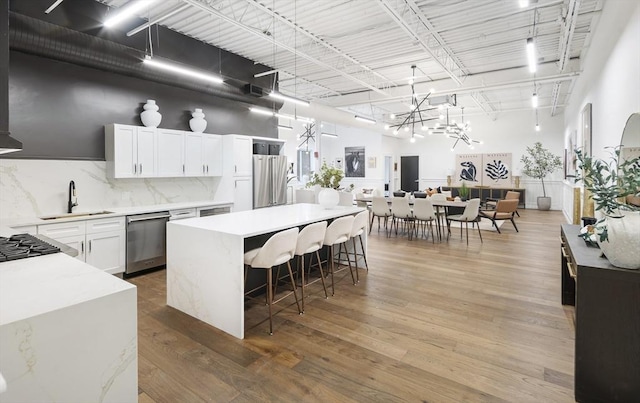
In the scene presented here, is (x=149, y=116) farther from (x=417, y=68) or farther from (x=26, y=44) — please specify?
(x=417, y=68)

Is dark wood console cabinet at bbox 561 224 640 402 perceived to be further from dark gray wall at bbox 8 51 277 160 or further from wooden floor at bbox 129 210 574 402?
dark gray wall at bbox 8 51 277 160

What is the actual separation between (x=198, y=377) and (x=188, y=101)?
495cm

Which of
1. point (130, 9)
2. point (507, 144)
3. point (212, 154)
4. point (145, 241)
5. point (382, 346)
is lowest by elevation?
point (382, 346)

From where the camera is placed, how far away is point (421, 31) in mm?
5742

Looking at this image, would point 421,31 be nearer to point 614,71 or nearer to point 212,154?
point 614,71

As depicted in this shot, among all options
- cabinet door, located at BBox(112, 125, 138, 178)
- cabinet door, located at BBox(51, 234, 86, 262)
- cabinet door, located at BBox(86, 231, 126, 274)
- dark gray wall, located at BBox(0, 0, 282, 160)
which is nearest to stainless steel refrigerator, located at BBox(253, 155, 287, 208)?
dark gray wall, located at BBox(0, 0, 282, 160)

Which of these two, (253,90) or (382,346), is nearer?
(382,346)

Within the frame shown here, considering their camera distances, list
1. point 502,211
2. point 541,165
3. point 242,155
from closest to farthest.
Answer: point 242,155 < point 502,211 < point 541,165

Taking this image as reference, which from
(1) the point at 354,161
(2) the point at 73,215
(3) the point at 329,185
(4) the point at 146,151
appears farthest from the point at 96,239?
(1) the point at 354,161

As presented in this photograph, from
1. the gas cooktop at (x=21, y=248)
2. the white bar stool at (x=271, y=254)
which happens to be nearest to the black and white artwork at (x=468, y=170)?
the white bar stool at (x=271, y=254)

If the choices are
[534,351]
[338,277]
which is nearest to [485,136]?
[338,277]

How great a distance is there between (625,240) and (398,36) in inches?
201

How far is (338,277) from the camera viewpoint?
4.72 meters

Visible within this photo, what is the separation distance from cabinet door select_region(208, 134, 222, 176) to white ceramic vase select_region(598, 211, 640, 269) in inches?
219
